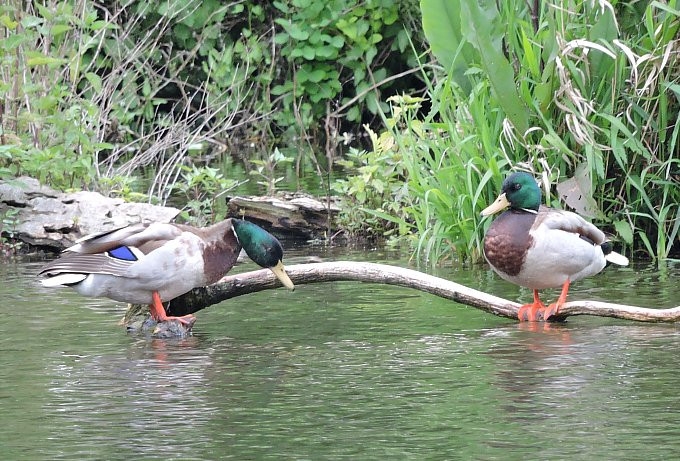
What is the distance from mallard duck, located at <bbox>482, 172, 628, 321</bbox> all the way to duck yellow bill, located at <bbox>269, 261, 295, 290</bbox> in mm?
1056

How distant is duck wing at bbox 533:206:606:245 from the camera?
6.58 m

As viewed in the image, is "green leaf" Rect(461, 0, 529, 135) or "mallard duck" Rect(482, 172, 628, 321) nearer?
"mallard duck" Rect(482, 172, 628, 321)

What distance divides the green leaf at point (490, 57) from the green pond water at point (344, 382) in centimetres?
116

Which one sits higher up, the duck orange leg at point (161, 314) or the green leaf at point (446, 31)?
the green leaf at point (446, 31)

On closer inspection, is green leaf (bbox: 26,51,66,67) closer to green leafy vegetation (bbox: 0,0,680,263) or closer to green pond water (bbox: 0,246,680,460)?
green leafy vegetation (bbox: 0,0,680,263)

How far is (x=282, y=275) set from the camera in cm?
636

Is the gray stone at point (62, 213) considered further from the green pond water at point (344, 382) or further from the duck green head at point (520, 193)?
the duck green head at point (520, 193)

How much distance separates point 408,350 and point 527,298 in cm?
152

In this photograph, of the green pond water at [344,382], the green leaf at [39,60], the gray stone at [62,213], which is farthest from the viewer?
the gray stone at [62,213]

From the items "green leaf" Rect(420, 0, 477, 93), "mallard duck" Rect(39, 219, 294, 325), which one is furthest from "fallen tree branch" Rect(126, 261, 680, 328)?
"green leaf" Rect(420, 0, 477, 93)

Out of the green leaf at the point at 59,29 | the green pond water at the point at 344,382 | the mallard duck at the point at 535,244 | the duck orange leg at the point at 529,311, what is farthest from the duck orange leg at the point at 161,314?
the green leaf at the point at 59,29

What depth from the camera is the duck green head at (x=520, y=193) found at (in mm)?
6711

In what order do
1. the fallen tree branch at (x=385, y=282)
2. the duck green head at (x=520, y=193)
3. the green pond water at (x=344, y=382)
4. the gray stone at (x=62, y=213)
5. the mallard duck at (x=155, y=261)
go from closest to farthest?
1. the green pond water at (x=344, y=382)
2. the mallard duck at (x=155, y=261)
3. the fallen tree branch at (x=385, y=282)
4. the duck green head at (x=520, y=193)
5. the gray stone at (x=62, y=213)

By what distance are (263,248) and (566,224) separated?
5.20 feet
